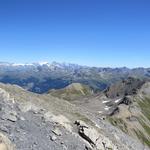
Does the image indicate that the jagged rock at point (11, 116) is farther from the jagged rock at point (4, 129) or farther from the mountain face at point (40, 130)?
the jagged rock at point (4, 129)

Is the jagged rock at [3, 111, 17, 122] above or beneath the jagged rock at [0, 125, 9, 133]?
above

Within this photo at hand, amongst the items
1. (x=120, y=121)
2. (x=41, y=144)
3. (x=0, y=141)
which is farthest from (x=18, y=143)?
(x=120, y=121)

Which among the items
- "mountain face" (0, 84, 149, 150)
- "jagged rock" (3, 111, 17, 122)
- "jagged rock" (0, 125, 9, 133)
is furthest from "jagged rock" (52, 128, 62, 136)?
"jagged rock" (0, 125, 9, 133)

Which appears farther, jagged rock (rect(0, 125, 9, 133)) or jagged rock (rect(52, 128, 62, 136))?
jagged rock (rect(52, 128, 62, 136))

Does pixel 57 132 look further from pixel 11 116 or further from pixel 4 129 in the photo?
pixel 4 129

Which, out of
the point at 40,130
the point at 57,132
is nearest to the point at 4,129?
the point at 40,130

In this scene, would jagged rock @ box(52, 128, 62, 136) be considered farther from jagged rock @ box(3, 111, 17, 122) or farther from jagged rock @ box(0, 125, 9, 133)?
jagged rock @ box(0, 125, 9, 133)

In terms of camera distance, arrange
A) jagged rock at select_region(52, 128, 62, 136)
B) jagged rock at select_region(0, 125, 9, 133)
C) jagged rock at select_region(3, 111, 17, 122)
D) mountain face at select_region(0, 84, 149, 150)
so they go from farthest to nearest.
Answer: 1. jagged rock at select_region(52, 128, 62, 136)
2. jagged rock at select_region(3, 111, 17, 122)
3. mountain face at select_region(0, 84, 149, 150)
4. jagged rock at select_region(0, 125, 9, 133)

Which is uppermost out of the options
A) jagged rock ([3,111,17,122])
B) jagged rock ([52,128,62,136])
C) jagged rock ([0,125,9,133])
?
jagged rock ([3,111,17,122])

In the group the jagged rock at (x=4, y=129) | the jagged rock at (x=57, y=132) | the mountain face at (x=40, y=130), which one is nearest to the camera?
the jagged rock at (x=4, y=129)

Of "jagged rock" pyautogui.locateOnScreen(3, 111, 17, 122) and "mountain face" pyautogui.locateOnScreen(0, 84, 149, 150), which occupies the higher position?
"jagged rock" pyautogui.locateOnScreen(3, 111, 17, 122)

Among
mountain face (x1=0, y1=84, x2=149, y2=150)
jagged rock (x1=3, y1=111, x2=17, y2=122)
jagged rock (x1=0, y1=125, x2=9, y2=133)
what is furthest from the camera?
jagged rock (x1=3, y1=111, x2=17, y2=122)

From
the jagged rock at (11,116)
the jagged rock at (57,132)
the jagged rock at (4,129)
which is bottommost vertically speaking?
the jagged rock at (57,132)

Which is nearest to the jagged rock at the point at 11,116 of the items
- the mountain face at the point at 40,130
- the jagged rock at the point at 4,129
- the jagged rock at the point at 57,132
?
the mountain face at the point at 40,130
